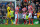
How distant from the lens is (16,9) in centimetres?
558

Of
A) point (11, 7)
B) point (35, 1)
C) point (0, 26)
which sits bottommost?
point (0, 26)

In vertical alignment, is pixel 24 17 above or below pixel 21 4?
below

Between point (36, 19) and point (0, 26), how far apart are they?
237 cm

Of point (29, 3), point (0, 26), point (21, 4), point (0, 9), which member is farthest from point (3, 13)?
point (29, 3)

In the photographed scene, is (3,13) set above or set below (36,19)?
above

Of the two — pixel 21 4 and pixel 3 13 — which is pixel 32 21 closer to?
pixel 21 4

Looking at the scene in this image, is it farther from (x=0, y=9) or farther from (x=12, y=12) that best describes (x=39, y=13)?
(x=0, y=9)

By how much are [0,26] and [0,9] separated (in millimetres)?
1108

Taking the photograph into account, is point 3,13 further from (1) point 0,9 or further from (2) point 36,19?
(2) point 36,19

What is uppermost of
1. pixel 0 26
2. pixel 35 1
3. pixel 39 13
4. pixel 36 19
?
pixel 35 1

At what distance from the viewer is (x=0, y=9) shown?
223 inches

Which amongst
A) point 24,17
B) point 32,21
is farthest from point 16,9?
point 32,21

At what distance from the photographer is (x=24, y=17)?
5.57m

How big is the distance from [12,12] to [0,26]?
1204 millimetres
